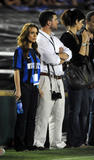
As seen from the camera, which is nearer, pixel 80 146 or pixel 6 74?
pixel 80 146

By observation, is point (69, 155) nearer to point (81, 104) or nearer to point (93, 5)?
point (81, 104)

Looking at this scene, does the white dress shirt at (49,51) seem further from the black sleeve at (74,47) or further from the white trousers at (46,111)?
the black sleeve at (74,47)

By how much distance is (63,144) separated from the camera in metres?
7.12

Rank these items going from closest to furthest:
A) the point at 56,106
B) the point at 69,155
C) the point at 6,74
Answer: the point at 69,155, the point at 56,106, the point at 6,74

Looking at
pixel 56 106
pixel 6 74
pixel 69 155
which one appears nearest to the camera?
pixel 69 155

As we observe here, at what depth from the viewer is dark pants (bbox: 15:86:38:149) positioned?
21.8 feet

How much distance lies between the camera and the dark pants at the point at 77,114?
7.18 m

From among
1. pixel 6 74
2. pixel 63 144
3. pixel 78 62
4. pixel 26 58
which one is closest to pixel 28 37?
pixel 26 58

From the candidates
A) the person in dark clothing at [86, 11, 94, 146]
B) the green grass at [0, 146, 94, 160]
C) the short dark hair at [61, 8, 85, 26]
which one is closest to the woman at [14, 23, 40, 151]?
the green grass at [0, 146, 94, 160]

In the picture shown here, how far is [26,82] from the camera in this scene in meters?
6.65

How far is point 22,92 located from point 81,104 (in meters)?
0.93

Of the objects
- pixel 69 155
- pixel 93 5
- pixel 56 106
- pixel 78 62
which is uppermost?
pixel 93 5

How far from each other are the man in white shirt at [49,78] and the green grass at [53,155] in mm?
237

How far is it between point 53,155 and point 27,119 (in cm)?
50
